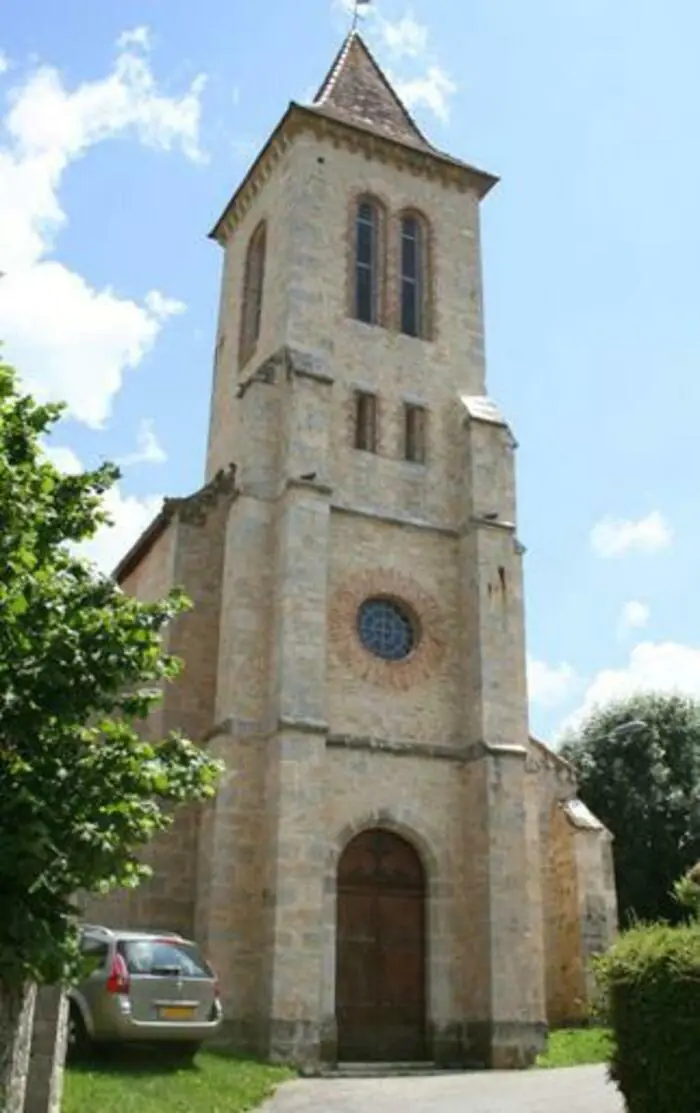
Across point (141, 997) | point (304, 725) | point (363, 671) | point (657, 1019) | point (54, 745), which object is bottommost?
point (657, 1019)

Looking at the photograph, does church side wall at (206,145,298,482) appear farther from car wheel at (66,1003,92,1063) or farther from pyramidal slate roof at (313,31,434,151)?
car wheel at (66,1003,92,1063)

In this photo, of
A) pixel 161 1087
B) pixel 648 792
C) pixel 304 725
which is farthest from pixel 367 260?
pixel 161 1087

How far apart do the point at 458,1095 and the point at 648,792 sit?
20545 mm

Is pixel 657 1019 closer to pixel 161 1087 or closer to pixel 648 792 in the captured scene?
pixel 161 1087

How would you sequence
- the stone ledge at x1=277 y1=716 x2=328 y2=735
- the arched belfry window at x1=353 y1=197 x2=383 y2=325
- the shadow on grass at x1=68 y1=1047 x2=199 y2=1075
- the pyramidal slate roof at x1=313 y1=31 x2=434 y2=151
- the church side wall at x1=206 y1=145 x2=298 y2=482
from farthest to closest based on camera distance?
the pyramidal slate roof at x1=313 y1=31 x2=434 y2=151 < the arched belfry window at x1=353 y1=197 x2=383 y2=325 < the church side wall at x1=206 y1=145 x2=298 y2=482 < the stone ledge at x1=277 y1=716 x2=328 y2=735 < the shadow on grass at x1=68 y1=1047 x2=199 y2=1075

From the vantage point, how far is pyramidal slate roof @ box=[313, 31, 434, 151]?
1064 inches

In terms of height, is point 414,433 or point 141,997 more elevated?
point 414,433

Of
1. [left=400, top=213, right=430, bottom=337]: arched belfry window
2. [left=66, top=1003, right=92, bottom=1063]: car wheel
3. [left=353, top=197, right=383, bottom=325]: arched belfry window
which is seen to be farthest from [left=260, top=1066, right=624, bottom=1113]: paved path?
[left=400, top=213, right=430, bottom=337]: arched belfry window

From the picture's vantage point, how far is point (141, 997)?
43.5 ft

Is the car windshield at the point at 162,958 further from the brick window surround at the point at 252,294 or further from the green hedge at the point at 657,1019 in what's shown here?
the brick window surround at the point at 252,294

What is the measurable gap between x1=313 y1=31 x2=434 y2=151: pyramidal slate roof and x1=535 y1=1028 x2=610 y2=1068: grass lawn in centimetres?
1958

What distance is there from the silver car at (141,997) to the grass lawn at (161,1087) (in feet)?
1.19

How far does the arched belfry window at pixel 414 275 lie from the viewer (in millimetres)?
25578

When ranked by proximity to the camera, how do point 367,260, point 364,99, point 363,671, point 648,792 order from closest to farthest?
point 363,671 → point 367,260 → point 364,99 → point 648,792
